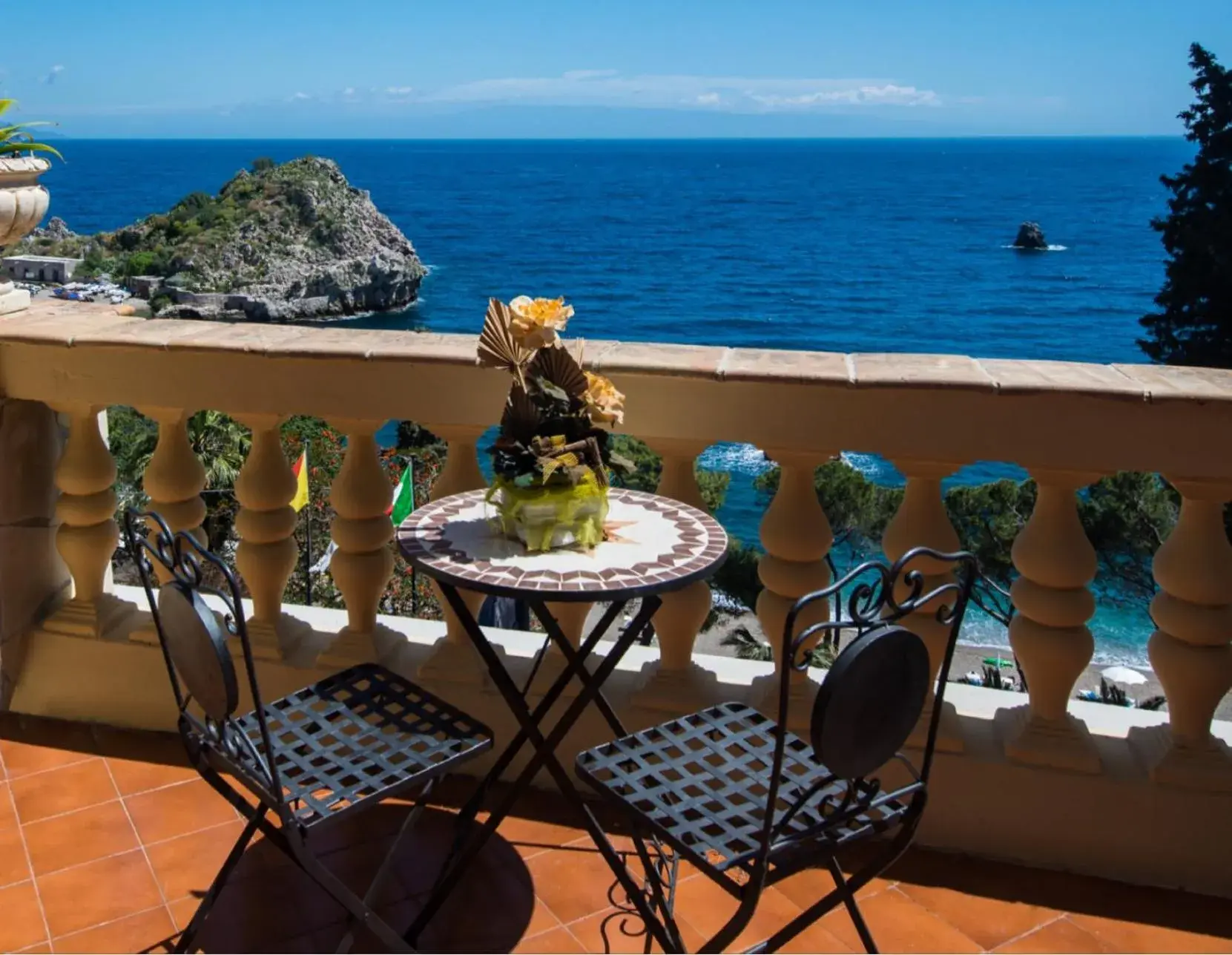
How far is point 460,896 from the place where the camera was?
253 cm

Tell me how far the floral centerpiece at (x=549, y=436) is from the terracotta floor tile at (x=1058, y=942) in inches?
49.8

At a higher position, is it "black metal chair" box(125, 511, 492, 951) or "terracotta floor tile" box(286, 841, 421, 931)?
"black metal chair" box(125, 511, 492, 951)

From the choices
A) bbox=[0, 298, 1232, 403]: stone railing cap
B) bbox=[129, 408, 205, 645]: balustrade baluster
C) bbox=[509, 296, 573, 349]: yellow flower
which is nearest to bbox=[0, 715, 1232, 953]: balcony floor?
bbox=[129, 408, 205, 645]: balustrade baluster

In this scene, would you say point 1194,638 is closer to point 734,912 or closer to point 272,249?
point 734,912

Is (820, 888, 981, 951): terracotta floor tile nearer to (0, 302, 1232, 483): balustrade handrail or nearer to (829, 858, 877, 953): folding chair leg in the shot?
(829, 858, 877, 953): folding chair leg

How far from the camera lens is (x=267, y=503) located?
296 cm

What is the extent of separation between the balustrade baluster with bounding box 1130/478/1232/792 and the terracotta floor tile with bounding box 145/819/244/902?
2175mm

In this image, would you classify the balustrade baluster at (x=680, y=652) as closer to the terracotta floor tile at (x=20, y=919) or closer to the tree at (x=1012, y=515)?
the terracotta floor tile at (x=20, y=919)

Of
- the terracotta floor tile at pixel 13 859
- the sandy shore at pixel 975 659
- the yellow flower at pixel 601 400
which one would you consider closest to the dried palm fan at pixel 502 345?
the yellow flower at pixel 601 400

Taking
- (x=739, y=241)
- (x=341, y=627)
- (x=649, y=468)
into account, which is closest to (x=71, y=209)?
(x=739, y=241)

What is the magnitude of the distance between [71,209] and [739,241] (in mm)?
63967

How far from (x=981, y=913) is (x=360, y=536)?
68.4 inches

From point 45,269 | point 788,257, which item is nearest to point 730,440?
point 45,269

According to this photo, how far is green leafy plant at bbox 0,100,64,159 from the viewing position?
9.68 ft
